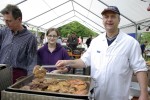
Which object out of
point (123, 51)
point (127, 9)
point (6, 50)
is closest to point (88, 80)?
point (123, 51)

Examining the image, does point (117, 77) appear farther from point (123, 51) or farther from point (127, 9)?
point (127, 9)

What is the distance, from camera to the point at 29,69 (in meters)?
2.24

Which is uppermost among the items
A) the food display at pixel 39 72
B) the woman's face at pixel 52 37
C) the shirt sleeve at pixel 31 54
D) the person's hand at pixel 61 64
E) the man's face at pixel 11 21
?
the man's face at pixel 11 21

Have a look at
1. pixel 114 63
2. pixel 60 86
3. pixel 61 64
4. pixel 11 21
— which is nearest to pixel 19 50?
pixel 11 21

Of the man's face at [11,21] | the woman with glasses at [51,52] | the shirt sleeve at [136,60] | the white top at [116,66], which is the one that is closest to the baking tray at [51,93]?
the white top at [116,66]

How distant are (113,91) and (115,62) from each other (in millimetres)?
268

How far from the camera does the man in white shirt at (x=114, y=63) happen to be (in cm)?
215

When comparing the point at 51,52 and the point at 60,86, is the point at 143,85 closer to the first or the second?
the point at 60,86

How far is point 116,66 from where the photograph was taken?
2.17 meters

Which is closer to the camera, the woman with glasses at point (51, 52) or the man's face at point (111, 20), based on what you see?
the man's face at point (111, 20)

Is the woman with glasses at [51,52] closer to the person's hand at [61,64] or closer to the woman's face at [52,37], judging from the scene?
the woman's face at [52,37]

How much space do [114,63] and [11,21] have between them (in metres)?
1.00

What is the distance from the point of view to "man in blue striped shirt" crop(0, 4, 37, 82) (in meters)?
2.25

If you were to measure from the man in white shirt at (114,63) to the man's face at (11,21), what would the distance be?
21.2 inches
